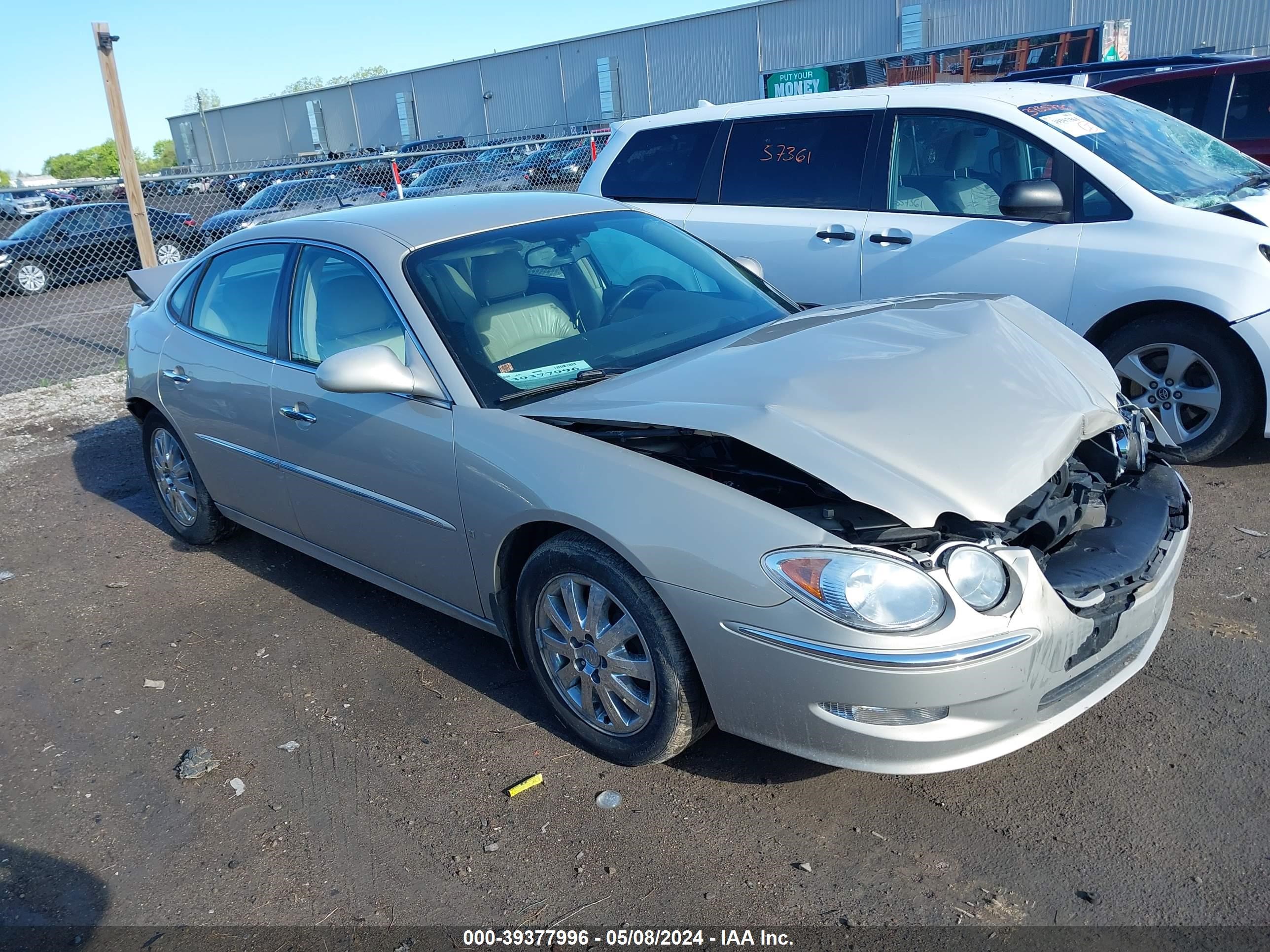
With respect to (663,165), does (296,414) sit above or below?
below

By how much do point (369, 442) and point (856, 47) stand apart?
36.5m

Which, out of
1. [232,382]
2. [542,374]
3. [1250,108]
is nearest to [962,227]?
[542,374]

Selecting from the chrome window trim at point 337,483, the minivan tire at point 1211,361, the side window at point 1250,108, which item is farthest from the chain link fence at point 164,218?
the minivan tire at point 1211,361

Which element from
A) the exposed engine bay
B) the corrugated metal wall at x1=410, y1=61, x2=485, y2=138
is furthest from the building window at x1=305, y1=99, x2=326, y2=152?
the exposed engine bay

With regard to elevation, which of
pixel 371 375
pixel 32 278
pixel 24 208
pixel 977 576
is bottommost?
pixel 32 278

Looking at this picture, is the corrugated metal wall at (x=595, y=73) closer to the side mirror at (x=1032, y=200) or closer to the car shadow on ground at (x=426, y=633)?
the side mirror at (x=1032, y=200)

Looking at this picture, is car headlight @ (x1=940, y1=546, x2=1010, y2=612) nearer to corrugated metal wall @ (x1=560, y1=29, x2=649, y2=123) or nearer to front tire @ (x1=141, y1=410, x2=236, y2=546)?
front tire @ (x1=141, y1=410, x2=236, y2=546)

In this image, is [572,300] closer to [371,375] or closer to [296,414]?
[371,375]

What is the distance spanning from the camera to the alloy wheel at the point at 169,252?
18672mm

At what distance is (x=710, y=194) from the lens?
6.63 m

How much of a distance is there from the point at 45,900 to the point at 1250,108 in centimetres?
1109

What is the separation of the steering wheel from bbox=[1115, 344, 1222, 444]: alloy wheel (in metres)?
2.63

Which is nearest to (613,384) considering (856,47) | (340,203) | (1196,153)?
(1196,153)

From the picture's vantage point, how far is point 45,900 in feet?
9.50
